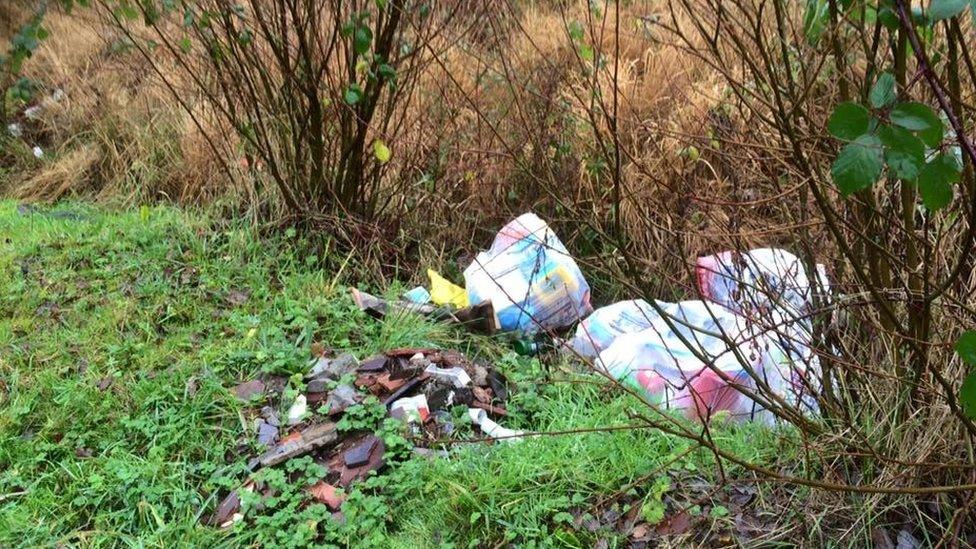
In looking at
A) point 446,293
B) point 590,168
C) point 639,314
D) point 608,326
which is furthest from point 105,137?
point 639,314

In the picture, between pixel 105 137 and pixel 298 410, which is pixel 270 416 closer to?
pixel 298 410

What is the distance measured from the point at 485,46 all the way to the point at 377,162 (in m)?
1.01

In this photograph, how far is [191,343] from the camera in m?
3.46

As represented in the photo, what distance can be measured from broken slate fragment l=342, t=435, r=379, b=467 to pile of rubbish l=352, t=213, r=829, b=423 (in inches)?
27.9

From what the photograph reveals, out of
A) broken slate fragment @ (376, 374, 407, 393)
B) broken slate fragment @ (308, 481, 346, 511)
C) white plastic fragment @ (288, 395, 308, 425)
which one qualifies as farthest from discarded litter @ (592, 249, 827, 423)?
white plastic fragment @ (288, 395, 308, 425)

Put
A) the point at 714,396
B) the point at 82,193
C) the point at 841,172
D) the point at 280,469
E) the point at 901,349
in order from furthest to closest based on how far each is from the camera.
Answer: the point at 82,193
the point at 714,396
the point at 280,469
the point at 901,349
the point at 841,172

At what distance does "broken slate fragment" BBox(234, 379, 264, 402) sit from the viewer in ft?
10.1

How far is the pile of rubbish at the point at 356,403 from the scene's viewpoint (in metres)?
2.77

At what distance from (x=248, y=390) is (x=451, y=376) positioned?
2.57 ft

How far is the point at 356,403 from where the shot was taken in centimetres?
302

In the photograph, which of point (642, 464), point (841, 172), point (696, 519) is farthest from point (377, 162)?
point (841, 172)

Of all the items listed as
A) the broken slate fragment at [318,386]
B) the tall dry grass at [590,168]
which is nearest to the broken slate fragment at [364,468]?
the broken slate fragment at [318,386]

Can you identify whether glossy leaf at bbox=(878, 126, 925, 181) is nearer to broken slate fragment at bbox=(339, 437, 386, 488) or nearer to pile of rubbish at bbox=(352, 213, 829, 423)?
pile of rubbish at bbox=(352, 213, 829, 423)

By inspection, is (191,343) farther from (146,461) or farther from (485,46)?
(485,46)
